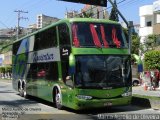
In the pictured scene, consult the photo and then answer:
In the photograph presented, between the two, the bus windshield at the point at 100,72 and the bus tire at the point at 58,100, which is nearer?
the bus windshield at the point at 100,72

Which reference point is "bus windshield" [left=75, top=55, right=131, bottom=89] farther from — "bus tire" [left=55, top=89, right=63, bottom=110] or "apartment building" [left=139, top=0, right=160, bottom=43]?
"apartment building" [left=139, top=0, right=160, bottom=43]

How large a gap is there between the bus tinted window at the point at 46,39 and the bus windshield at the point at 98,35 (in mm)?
2131

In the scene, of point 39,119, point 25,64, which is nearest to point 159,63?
point 25,64

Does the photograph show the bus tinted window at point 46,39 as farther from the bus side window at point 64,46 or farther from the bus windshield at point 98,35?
the bus windshield at point 98,35

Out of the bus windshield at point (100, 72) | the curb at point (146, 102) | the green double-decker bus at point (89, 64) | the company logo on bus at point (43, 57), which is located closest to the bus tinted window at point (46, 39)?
the green double-decker bus at point (89, 64)

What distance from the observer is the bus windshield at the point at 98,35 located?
17.3 meters

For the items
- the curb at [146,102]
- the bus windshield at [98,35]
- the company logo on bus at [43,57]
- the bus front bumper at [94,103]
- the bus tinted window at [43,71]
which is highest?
the bus windshield at [98,35]

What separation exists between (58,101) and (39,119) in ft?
12.5

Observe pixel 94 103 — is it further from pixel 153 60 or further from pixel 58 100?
pixel 153 60

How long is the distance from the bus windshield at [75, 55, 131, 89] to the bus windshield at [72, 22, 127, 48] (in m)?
0.57

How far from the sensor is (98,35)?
57.5 ft

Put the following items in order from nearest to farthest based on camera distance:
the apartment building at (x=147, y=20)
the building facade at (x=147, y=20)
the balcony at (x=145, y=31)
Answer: the building facade at (x=147, y=20) → the apartment building at (x=147, y=20) → the balcony at (x=145, y=31)

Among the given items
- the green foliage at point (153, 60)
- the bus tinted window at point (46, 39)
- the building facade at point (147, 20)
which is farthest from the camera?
the building facade at point (147, 20)

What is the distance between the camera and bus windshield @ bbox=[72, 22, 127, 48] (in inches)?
680
